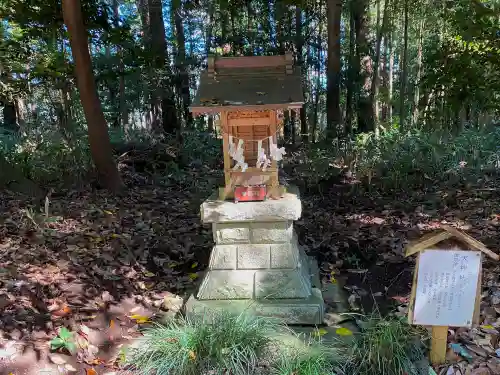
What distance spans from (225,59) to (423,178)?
4302 mm

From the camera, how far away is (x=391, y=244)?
16.0ft

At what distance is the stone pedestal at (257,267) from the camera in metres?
3.46

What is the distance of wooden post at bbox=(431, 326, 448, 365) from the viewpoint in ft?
8.71

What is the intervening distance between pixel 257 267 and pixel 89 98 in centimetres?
409

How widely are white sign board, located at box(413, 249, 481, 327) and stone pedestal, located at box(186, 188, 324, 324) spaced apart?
1109mm

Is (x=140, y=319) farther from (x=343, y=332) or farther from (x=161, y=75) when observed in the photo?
(x=161, y=75)

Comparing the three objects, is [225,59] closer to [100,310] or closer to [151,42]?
[100,310]

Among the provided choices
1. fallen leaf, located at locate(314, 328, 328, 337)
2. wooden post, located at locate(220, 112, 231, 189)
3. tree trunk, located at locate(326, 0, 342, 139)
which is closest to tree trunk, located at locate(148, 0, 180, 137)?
tree trunk, located at locate(326, 0, 342, 139)

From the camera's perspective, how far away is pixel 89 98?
610 cm

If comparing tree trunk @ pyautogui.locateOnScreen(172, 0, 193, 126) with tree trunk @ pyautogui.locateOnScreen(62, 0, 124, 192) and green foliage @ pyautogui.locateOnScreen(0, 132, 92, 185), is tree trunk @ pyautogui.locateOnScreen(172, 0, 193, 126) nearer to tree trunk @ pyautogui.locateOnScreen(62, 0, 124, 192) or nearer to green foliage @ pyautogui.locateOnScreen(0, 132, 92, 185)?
green foliage @ pyautogui.locateOnScreen(0, 132, 92, 185)

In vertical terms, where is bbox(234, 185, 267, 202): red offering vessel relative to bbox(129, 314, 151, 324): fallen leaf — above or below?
above

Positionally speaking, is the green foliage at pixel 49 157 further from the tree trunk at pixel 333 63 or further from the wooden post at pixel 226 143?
the tree trunk at pixel 333 63

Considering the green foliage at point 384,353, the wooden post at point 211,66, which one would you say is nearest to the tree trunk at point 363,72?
the wooden post at point 211,66

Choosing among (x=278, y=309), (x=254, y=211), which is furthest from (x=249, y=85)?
(x=278, y=309)
